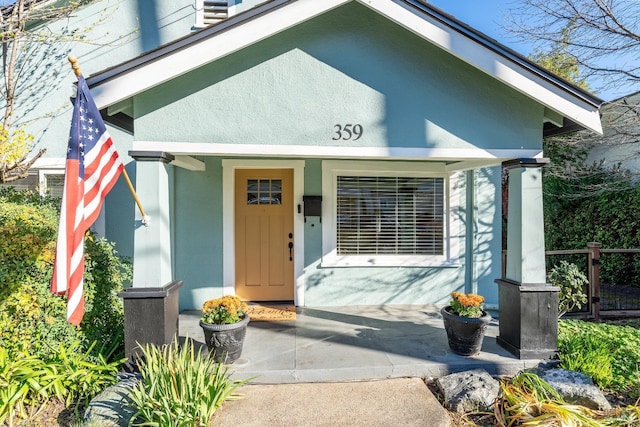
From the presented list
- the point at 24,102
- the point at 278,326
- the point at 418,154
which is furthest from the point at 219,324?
the point at 24,102

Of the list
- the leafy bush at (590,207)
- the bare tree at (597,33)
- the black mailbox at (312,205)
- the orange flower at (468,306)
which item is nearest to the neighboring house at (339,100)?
the orange flower at (468,306)

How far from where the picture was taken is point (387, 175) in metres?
7.04

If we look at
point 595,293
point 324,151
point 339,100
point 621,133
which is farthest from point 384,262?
point 621,133

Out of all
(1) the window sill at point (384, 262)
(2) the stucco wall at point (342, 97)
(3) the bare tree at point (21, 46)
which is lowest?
(1) the window sill at point (384, 262)

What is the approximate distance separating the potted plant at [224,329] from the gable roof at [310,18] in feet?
8.80

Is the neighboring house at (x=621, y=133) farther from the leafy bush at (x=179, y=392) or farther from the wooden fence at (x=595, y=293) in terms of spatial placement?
the leafy bush at (x=179, y=392)

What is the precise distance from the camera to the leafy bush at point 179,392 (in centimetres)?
336

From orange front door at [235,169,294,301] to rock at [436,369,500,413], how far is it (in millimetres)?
3621

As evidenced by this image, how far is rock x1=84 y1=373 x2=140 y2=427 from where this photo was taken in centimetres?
351

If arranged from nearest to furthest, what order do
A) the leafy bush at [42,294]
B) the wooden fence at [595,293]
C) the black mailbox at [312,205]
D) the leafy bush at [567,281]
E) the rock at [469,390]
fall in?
the rock at [469,390] → the leafy bush at [42,294] → the leafy bush at [567,281] → the wooden fence at [595,293] → the black mailbox at [312,205]

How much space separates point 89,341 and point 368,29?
203 inches

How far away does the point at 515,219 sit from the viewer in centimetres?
487

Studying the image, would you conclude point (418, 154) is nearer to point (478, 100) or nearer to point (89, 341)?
point (478, 100)

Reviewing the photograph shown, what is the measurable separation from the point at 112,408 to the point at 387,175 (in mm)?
5488
